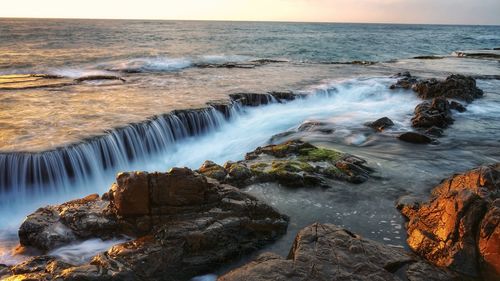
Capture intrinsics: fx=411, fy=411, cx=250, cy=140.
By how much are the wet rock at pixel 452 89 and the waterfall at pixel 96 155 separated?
11.1 metres

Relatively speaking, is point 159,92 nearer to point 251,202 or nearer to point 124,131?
point 124,131

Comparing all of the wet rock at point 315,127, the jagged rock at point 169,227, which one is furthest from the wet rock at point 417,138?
the jagged rock at point 169,227

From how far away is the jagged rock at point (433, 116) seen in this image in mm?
14672

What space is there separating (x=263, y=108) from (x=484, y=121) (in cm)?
896

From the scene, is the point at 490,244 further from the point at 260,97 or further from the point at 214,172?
the point at 260,97

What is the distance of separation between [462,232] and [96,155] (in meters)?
8.99

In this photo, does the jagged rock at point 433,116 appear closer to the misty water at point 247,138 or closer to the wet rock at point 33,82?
the misty water at point 247,138

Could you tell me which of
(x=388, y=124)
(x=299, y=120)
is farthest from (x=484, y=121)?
(x=299, y=120)

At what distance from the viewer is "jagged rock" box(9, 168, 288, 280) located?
573 centimetres

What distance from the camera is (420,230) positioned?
6.68 m

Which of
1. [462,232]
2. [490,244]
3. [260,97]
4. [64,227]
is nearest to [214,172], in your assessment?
[64,227]

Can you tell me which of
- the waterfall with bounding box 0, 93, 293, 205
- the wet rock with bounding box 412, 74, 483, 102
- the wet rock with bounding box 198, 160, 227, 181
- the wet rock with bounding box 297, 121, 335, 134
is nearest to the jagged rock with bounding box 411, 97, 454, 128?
the wet rock with bounding box 297, 121, 335, 134

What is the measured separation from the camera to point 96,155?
11.2m

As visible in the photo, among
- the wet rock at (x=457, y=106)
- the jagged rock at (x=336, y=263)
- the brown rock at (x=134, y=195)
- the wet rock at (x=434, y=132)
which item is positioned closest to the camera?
the jagged rock at (x=336, y=263)
